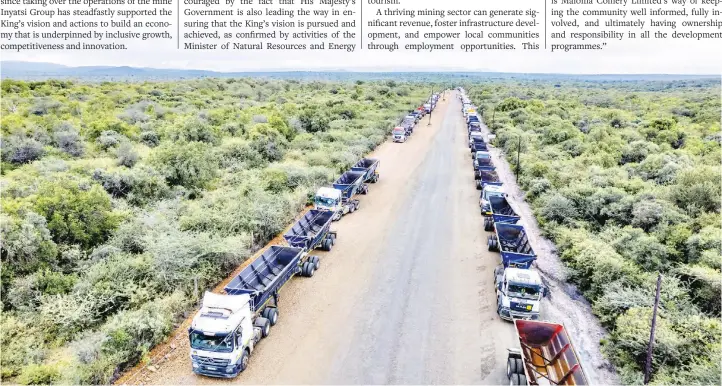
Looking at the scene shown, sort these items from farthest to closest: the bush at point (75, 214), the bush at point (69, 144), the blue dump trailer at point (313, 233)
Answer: the bush at point (69, 144) < the blue dump trailer at point (313, 233) < the bush at point (75, 214)

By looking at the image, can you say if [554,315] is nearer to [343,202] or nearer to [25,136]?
[343,202]

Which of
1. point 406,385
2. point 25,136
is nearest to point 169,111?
point 25,136

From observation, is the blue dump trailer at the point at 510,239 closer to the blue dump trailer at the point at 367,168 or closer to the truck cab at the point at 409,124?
the blue dump trailer at the point at 367,168

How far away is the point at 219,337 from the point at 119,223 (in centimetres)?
1058

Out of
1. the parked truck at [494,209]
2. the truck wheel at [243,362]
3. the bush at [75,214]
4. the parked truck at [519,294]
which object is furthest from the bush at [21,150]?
the parked truck at [519,294]

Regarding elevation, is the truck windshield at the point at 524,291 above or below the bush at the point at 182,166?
below

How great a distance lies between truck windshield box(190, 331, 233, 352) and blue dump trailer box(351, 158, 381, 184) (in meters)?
20.3

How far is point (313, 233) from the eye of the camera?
22.0 m

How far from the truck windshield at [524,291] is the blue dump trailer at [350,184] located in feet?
44.4

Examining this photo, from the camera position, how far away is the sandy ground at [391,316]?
44.7ft

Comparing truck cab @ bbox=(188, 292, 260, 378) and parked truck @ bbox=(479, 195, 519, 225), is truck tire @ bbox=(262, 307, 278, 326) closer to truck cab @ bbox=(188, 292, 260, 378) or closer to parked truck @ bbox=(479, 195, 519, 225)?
truck cab @ bbox=(188, 292, 260, 378)

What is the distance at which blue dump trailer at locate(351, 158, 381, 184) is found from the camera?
3279 cm

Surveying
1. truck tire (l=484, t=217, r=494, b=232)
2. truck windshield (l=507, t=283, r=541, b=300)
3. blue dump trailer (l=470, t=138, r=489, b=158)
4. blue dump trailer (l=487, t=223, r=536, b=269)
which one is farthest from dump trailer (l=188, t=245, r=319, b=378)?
blue dump trailer (l=470, t=138, r=489, b=158)

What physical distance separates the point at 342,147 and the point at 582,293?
2815 cm
